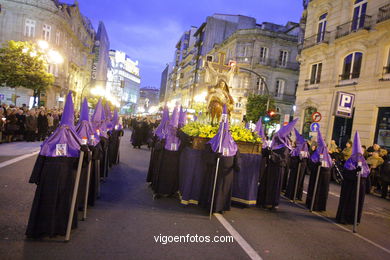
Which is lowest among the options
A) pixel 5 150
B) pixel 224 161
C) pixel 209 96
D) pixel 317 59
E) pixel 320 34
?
pixel 5 150

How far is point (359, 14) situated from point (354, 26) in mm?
755

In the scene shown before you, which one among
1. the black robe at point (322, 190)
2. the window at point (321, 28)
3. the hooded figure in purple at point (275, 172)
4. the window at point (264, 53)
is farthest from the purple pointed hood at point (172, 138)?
the window at point (264, 53)

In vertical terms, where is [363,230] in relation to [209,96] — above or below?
below

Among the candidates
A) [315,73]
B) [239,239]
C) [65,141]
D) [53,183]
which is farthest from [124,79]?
[239,239]

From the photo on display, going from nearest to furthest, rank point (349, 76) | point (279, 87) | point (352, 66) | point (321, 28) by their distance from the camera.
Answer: point (352, 66) < point (349, 76) < point (321, 28) < point (279, 87)

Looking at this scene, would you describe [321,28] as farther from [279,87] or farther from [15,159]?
[15,159]

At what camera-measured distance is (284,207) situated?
306 inches

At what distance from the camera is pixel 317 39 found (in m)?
22.7

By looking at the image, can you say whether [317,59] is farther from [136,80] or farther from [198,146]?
A: [136,80]

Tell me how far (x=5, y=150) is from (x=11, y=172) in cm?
454

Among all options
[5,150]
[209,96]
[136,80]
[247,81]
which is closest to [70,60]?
[247,81]

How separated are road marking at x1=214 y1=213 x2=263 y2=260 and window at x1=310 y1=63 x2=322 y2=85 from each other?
19032 mm

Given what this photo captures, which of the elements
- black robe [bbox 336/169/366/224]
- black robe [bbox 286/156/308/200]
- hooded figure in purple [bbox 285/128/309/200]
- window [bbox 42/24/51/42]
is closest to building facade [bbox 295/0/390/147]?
hooded figure in purple [bbox 285/128/309/200]

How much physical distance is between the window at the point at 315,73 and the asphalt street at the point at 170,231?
52.6ft
